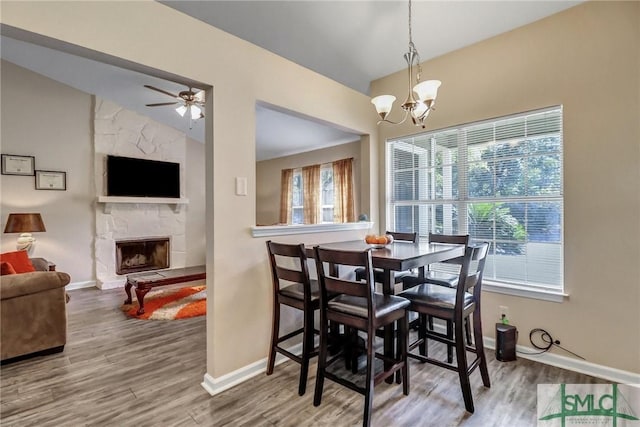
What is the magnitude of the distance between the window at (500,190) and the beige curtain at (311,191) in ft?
9.09

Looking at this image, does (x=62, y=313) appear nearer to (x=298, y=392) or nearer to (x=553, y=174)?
(x=298, y=392)

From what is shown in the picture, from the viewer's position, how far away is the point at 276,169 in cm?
689

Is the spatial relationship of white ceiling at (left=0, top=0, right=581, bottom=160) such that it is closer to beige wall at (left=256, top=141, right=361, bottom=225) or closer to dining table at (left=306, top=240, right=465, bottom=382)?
dining table at (left=306, top=240, right=465, bottom=382)

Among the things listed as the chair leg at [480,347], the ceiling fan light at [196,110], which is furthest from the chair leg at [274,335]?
the ceiling fan light at [196,110]

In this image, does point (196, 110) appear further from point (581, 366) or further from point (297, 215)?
point (581, 366)

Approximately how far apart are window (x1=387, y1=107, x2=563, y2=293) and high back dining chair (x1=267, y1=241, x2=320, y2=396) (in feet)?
5.36

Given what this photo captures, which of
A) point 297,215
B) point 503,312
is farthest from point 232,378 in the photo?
point 297,215

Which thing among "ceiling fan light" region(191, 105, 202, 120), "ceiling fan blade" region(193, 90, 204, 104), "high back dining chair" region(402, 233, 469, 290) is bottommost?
"high back dining chair" region(402, 233, 469, 290)

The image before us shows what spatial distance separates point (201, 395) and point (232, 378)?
8.3 inches

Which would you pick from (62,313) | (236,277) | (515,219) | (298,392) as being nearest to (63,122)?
(62,313)

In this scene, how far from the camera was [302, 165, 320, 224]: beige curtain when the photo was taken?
5.97 meters

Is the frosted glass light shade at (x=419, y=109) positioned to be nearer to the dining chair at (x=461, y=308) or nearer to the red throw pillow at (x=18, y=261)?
the dining chair at (x=461, y=308)

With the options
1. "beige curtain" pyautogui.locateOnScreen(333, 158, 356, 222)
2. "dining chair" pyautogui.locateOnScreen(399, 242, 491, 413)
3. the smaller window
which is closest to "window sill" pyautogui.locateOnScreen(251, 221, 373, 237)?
"dining chair" pyautogui.locateOnScreen(399, 242, 491, 413)

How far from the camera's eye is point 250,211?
88.8 inches
